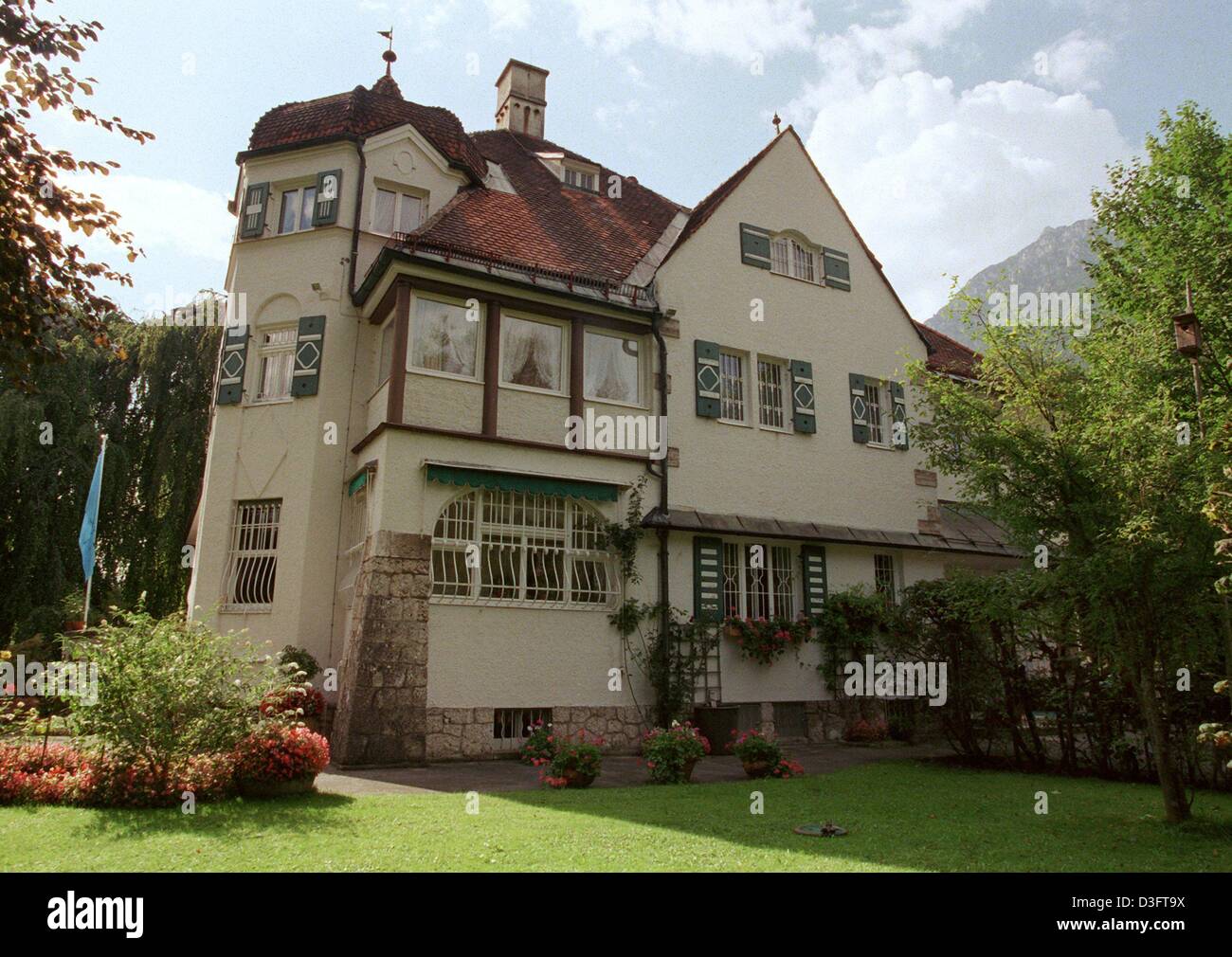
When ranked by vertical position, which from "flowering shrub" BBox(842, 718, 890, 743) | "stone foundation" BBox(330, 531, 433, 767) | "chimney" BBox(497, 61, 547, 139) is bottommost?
"flowering shrub" BBox(842, 718, 890, 743)

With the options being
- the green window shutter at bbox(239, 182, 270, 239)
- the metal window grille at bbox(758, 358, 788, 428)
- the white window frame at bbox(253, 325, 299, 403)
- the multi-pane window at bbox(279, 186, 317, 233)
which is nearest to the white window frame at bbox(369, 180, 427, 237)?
the multi-pane window at bbox(279, 186, 317, 233)

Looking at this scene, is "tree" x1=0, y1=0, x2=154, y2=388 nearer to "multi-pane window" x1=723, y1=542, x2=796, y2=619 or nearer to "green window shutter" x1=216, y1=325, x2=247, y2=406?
"green window shutter" x1=216, y1=325, x2=247, y2=406

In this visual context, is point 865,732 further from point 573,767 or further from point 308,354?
point 308,354

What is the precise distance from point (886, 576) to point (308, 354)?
1211cm

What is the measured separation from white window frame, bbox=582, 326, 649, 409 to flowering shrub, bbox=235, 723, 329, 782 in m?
7.95

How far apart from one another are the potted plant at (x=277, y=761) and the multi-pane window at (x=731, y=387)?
32.9ft

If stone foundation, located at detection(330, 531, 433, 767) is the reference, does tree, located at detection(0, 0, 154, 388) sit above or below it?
above

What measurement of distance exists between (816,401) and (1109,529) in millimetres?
9911

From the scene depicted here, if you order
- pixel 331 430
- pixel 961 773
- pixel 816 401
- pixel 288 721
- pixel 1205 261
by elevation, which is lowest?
pixel 961 773

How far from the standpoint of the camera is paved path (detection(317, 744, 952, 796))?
9.79 m

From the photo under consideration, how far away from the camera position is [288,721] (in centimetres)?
916

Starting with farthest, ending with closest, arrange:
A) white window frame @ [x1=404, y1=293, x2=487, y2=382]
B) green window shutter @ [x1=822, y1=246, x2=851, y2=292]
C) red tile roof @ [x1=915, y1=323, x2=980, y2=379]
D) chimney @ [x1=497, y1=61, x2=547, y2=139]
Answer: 1. chimney @ [x1=497, y1=61, x2=547, y2=139]
2. red tile roof @ [x1=915, y1=323, x2=980, y2=379]
3. green window shutter @ [x1=822, y1=246, x2=851, y2=292]
4. white window frame @ [x1=404, y1=293, x2=487, y2=382]
